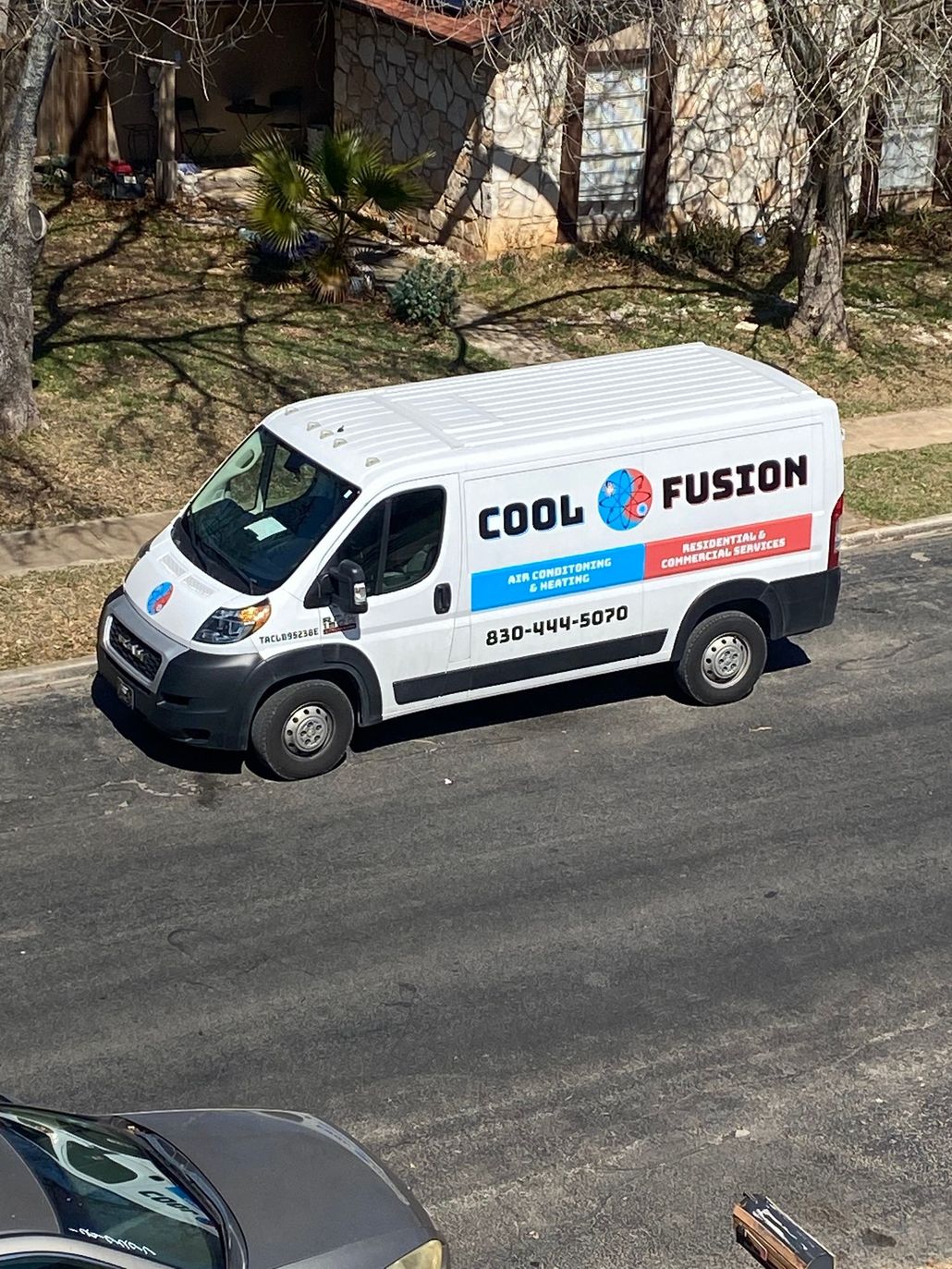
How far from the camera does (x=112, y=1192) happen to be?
555 centimetres

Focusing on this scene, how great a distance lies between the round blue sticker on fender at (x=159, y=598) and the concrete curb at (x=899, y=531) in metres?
7.15

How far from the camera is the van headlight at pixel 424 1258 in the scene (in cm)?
574

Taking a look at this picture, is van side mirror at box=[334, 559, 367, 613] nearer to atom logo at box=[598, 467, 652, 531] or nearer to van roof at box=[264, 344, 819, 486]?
van roof at box=[264, 344, 819, 486]

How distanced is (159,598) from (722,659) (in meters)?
4.15

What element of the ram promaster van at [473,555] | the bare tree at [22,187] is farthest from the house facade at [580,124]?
the ram promaster van at [473,555]

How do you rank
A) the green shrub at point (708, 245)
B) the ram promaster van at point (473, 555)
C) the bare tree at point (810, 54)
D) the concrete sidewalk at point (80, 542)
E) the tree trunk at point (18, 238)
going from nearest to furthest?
the ram promaster van at point (473, 555), the concrete sidewalk at point (80, 542), the tree trunk at point (18, 238), the bare tree at point (810, 54), the green shrub at point (708, 245)

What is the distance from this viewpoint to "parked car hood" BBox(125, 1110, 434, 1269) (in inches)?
225

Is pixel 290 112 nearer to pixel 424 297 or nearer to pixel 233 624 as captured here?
pixel 424 297

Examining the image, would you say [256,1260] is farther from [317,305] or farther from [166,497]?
[317,305]

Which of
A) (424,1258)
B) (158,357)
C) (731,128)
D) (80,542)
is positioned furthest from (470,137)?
(424,1258)

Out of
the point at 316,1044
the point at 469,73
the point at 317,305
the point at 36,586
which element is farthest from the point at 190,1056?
the point at 469,73

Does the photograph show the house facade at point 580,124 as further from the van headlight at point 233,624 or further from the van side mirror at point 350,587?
the van headlight at point 233,624

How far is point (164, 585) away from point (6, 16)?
322 inches

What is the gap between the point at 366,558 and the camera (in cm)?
1076
